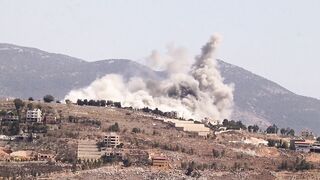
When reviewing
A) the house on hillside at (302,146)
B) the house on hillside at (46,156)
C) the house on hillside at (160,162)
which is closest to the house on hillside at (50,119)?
the house on hillside at (46,156)

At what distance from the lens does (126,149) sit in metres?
173

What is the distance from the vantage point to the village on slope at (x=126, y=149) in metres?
158

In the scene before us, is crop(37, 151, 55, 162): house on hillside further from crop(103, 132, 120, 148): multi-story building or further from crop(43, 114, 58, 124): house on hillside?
crop(43, 114, 58, 124): house on hillside

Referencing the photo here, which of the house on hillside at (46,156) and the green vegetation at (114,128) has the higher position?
the green vegetation at (114,128)

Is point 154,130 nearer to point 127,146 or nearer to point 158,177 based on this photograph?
point 127,146

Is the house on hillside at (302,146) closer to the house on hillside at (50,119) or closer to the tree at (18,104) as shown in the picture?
the house on hillside at (50,119)

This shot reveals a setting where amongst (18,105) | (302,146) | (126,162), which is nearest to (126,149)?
(126,162)

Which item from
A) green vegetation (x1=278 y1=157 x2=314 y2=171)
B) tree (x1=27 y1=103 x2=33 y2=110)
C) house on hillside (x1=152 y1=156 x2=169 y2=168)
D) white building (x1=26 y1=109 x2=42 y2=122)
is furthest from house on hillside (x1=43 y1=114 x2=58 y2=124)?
green vegetation (x1=278 y1=157 x2=314 y2=171)

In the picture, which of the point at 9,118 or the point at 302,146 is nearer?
the point at 9,118

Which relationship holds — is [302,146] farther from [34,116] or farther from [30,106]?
[30,106]

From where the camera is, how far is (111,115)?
198 meters

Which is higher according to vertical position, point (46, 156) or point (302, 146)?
point (302, 146)

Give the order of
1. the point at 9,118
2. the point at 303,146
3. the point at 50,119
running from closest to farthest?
the point at 9,118 < the point at 50,119 < the point at 303,146

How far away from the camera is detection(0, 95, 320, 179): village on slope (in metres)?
158
